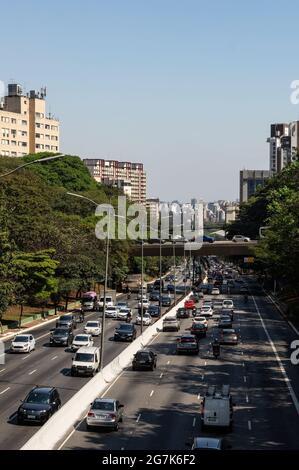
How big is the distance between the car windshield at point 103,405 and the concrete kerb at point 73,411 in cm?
111

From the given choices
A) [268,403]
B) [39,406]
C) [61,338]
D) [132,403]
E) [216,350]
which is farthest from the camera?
[61,338]

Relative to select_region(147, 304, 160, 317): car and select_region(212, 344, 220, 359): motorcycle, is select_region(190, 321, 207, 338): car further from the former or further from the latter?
select_region(147, 304, 160, 317): car

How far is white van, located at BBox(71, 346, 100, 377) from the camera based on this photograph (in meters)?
46.2

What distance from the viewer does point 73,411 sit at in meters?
34.5

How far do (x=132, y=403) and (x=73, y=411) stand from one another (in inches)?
198

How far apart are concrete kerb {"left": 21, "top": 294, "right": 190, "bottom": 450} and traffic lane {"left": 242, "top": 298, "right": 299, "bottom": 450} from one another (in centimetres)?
713

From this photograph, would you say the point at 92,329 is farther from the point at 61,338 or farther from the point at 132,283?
the point at 132,283

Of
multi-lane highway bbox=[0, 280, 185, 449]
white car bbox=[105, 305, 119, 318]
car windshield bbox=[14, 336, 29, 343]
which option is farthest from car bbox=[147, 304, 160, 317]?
car windshield bbox=[14, 336, 29, 343]

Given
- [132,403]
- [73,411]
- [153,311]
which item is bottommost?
[132,403]

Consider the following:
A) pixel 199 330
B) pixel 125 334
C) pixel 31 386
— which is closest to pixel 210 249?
pixel 199 330

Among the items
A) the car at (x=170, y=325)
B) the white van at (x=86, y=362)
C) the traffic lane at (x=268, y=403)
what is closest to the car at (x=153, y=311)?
the car at (x=170, y=325)

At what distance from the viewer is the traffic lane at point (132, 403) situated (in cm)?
3112

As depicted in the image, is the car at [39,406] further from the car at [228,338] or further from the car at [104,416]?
the car at [228,338]
